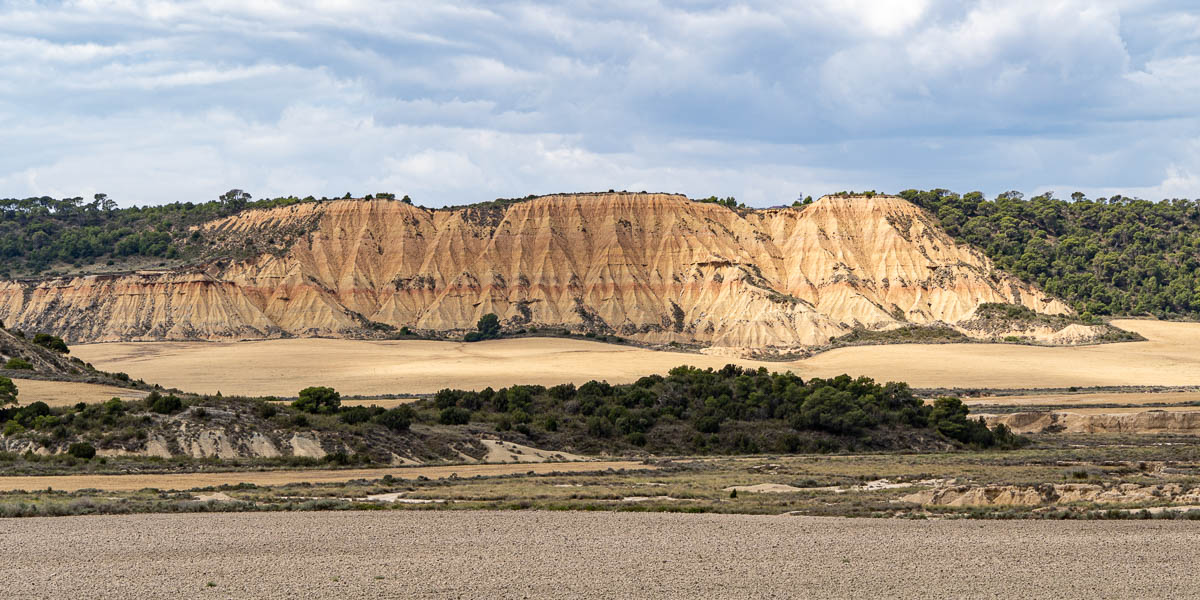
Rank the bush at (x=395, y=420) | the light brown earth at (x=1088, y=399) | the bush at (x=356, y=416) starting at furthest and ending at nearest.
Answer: the light brown earth at (x=1088, y=399) → the bush at (x=356, y=416) → the bush at (x=395, y=420)

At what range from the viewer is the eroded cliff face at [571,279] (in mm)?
116188

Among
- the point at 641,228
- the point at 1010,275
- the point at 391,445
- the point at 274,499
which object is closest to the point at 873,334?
the point at 1010,275

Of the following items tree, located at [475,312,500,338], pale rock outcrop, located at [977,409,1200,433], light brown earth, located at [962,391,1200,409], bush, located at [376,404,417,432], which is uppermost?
tree, located at [475,312,500,338]

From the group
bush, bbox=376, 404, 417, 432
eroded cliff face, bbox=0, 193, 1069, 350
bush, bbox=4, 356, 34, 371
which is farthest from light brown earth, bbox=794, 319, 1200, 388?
bush, bbox=4, 356, 34, 371

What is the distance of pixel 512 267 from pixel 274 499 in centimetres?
9971

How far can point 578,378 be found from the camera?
82.6m

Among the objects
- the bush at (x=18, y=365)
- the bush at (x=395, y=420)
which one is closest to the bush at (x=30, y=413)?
the bush at (x=395, y=420)

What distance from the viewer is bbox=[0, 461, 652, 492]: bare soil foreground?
109 feet

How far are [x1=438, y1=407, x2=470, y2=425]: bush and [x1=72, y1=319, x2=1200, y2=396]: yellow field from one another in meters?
25.7

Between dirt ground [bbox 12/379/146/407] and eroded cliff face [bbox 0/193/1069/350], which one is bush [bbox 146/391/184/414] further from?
eroded cliff face [bbox 0/193/1069/350]

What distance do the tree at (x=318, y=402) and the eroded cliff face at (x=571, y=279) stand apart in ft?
202

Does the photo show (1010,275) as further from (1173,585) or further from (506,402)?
(1173,585)

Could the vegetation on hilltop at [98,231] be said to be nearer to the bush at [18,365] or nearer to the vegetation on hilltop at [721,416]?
the bush at [18,365]

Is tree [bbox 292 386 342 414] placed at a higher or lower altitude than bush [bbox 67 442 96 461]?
higher
